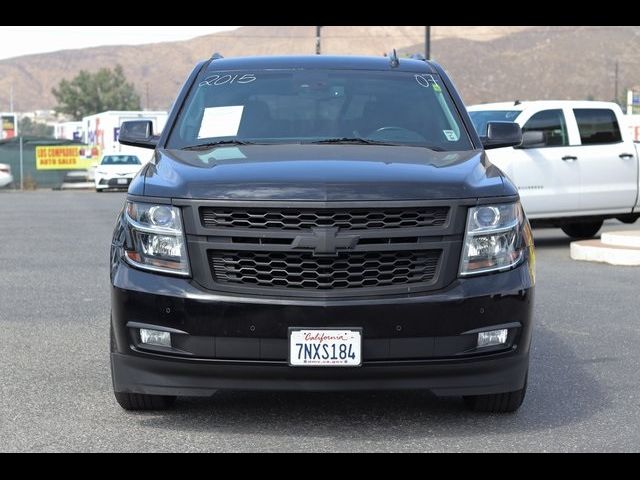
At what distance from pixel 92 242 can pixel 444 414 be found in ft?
40.1

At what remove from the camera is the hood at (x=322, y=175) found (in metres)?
6.14

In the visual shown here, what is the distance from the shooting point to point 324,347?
237 inches

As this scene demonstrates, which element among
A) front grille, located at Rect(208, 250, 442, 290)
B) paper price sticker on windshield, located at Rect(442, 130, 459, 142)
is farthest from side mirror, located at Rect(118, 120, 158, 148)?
front grille, located at Rect(208, 250, 442, 290)

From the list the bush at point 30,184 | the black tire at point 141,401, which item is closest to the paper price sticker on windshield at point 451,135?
the black tire at point 141,401

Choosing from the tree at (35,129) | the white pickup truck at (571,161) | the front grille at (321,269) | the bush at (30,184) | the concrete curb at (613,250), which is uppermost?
the front grille at (321,269)

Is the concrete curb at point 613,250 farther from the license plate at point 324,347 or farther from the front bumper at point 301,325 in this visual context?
the license plate at point 324,347

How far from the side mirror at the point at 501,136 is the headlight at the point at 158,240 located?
243 centimetres

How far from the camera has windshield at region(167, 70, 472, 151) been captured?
24.5 feet

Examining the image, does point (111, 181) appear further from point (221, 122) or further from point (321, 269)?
point (321, 269)

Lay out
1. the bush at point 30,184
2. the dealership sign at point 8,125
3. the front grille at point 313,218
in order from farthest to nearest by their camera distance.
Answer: the dealership sign at point 8,125 → the bush at point 30,184 → the front grille at point 313,218

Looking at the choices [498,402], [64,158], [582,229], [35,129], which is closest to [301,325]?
[498,402]

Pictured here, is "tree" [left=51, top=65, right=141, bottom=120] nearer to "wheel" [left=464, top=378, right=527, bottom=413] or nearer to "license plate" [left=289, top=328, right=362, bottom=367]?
"wheel" [left=464, top=378, right=527, bottom=413]
